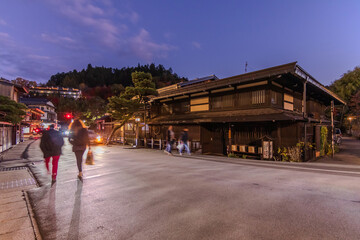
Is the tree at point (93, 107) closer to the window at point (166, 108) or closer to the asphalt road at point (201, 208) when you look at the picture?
the window at point (166, 108)

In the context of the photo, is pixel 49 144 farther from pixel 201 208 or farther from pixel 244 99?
pixel 244 99

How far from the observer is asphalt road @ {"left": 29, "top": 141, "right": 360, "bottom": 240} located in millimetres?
3107

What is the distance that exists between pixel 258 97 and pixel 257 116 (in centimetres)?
178

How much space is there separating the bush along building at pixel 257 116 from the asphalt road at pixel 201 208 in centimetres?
467

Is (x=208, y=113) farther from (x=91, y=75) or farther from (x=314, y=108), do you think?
(x=91, y=75)

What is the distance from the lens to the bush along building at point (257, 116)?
1078 centimetres

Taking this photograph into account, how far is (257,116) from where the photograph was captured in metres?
11.1

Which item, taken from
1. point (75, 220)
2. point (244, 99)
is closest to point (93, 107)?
point (244, 99)

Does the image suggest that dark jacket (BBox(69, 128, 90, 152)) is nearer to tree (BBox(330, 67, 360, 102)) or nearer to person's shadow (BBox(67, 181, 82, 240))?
person's shadow (BBox(67, 181, 82, 240))

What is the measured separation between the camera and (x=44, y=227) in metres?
3.33

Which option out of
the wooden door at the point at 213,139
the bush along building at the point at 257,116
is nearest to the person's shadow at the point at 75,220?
the bush along building at the point at 257,116

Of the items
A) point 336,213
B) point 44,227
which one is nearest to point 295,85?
point 336,213

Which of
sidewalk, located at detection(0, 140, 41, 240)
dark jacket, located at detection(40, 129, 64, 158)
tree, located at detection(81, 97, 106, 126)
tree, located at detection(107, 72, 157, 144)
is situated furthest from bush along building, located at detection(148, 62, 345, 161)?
tree, located at detection(81, 97, 106, 126)

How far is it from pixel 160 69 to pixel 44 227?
104 m
